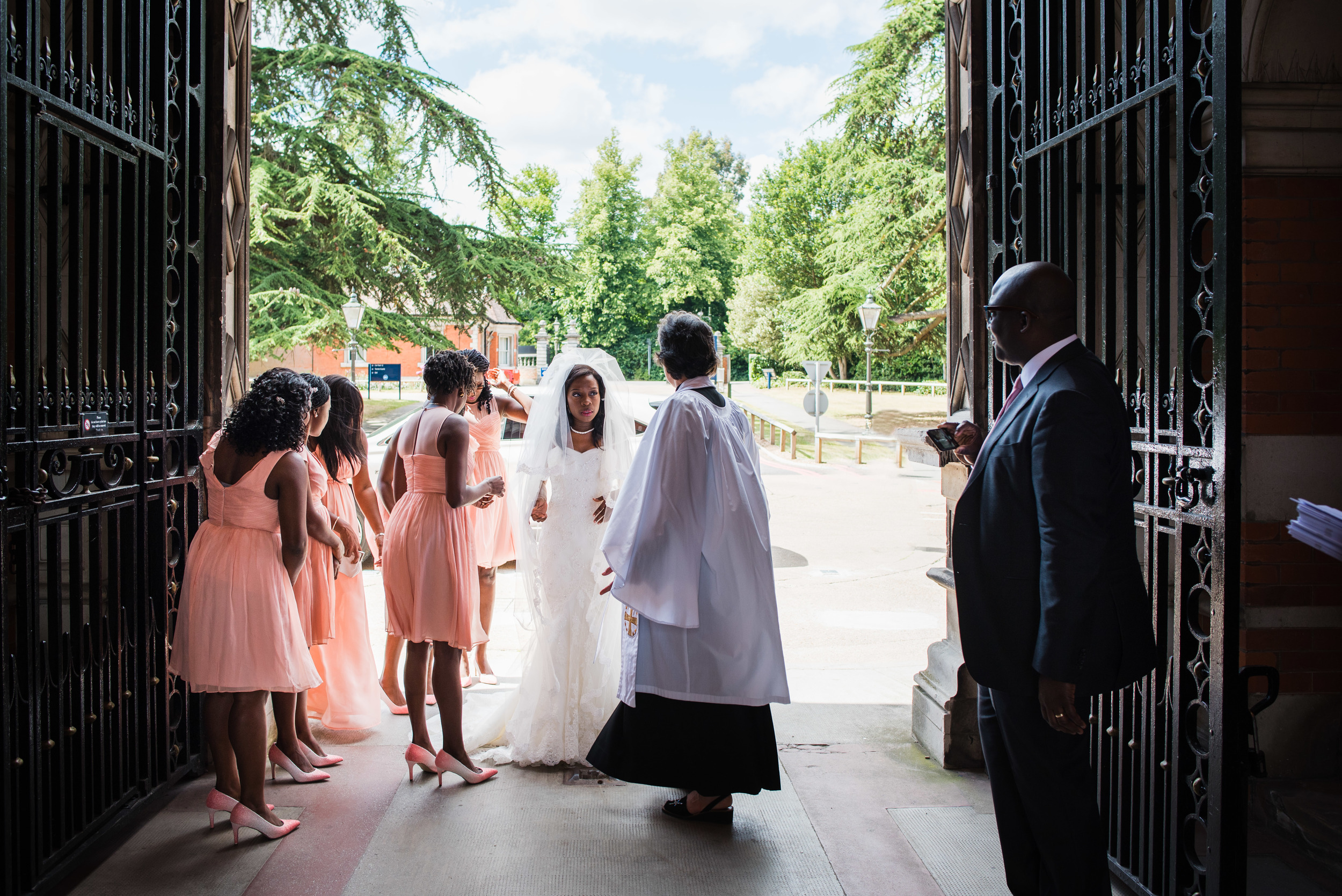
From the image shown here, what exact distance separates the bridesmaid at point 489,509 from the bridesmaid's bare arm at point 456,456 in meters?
1.33

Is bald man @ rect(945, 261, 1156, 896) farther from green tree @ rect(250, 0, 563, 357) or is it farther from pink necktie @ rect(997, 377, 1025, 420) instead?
green tree @ rect(250, 0, 563, 357)

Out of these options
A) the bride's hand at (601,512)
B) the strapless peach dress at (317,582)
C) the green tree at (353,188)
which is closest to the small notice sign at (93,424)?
the strapless peach dress at (317,582)

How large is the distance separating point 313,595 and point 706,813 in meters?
2.12

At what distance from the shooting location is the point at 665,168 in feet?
218

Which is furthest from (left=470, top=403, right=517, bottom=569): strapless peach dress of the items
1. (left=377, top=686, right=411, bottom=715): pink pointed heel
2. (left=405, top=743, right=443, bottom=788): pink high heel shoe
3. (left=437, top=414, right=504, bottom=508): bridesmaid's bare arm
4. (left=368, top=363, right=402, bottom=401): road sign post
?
(left=368, top=363, right=402, bottom=401): road sign post

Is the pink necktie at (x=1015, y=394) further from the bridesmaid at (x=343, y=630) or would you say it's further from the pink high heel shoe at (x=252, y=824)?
the bridesmaid at (x=343, y=630)

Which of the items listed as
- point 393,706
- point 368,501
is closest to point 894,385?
point 368,501

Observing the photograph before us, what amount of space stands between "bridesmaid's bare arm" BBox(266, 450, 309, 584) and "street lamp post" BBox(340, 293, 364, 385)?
15.8 metres

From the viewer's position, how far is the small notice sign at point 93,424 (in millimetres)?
3227

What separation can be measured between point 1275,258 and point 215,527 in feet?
14.2

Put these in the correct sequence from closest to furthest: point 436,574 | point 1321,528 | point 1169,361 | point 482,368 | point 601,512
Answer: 1. point 1321,528
2. point 1169,361
3. point 436,574
4. point 601,512
5. point 482,368

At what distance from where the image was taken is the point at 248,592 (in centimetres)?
340

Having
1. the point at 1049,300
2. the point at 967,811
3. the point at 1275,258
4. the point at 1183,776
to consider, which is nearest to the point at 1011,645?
the point at 1183,776

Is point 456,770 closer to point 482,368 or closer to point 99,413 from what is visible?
point 99,413
